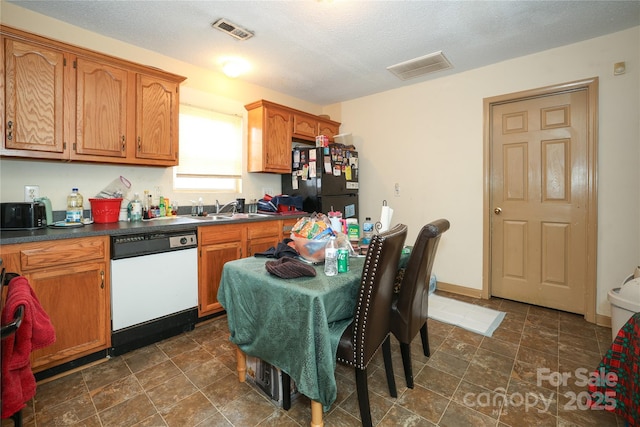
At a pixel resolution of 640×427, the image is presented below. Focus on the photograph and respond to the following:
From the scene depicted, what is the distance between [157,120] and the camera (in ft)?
8.63

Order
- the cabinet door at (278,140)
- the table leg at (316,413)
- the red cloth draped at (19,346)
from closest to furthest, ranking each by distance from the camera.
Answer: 1. the red cloth draped at (19,346)
2. the table leg at (316,413)
3. the cabinet door at (278,140)

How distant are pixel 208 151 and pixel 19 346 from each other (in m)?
2.50

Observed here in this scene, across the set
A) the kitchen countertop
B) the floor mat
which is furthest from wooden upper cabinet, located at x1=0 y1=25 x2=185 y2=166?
the floor mat

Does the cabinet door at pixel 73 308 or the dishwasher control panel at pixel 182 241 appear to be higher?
the dishwasher control panel at pixel 182 241

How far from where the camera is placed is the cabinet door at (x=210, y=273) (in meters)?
2.58

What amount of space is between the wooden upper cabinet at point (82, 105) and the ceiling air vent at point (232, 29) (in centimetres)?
63

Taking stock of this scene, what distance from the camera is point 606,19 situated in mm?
2316

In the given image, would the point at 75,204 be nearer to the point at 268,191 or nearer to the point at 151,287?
the point at 151,287

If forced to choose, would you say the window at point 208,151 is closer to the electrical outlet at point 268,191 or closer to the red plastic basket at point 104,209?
the electrical outlet at point 268,191

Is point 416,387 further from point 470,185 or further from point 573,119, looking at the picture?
point 573,119

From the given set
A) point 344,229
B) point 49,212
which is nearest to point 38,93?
point 49,212

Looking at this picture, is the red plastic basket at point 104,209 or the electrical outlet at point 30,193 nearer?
the electrical outlet at point 30,193

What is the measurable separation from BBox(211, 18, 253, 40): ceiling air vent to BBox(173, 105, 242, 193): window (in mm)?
967

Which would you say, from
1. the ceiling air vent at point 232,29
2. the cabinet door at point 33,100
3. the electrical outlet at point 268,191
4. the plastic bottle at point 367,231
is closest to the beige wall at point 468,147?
the electrical outlet at point 268,191
